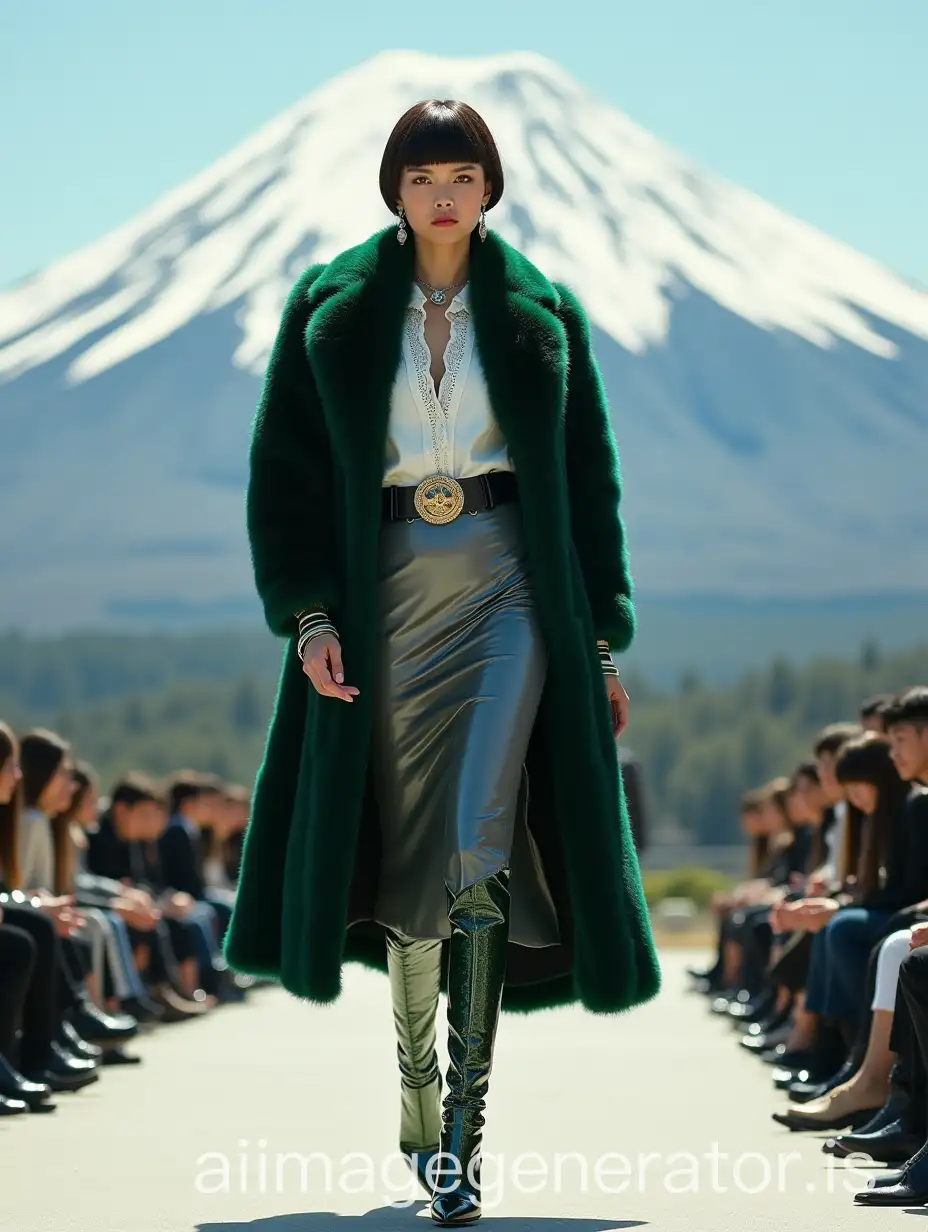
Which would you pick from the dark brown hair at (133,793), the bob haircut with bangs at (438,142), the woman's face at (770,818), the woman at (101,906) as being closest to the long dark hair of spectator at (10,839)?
the woman at (101,906)

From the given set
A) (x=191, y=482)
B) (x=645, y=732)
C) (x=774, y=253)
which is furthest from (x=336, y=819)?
(x=774, y=253)

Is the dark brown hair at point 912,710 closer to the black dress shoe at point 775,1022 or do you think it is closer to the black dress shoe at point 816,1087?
the black dress shoe at point 816,1087

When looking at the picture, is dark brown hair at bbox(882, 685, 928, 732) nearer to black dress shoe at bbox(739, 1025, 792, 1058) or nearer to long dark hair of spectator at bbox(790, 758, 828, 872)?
black dress shoe at bbox(739, 1025, 792, 1058)

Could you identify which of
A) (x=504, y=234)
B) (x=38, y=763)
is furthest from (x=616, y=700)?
(x=504, y=234)

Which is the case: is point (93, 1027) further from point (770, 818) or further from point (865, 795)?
point (770, 818)

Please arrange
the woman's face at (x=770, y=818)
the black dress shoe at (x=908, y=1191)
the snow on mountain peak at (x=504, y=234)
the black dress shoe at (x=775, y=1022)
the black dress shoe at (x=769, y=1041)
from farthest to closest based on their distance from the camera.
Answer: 1. the snow on mountain peak at (x=504, y=234)
2. the woman's face at (x=770, y=818)
3. the black dress shoe at (x=775, y=1022)
4. the black dress shoe at (x=769, y=1041)
5. the black dress shoe at (x=908, y=1191)

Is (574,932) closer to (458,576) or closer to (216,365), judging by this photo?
(458,576)

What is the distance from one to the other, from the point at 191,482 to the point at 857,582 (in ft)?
47.8

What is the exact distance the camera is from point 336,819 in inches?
161

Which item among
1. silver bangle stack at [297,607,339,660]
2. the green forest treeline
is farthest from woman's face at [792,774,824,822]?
the green forest treeline

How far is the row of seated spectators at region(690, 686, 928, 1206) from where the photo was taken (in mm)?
4570

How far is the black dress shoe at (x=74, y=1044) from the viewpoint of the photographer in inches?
259

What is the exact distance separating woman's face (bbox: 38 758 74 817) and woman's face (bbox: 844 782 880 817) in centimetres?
256

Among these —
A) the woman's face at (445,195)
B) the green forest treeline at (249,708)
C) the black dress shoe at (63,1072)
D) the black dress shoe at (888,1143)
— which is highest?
the green forest treeline at (249,708)
